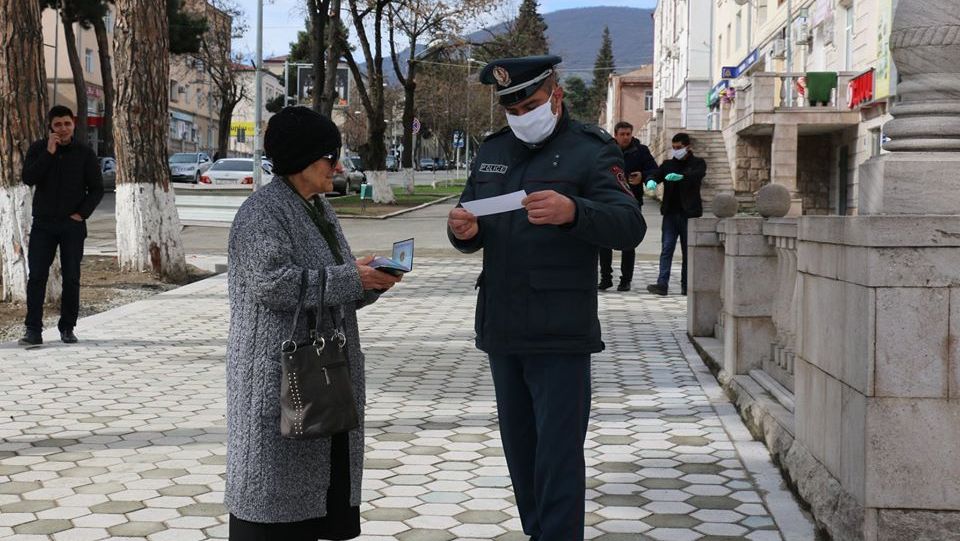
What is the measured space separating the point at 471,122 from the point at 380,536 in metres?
82.9

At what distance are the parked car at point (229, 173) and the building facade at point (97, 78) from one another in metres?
9.46

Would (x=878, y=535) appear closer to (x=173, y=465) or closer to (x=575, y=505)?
(x=575, y=505)

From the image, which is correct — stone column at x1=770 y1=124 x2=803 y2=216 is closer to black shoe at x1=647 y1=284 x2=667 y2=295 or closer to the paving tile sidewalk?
black shoe at x1=647 y1=284 x2=667 y2=295

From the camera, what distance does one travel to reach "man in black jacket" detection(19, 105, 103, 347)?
10.0 meters

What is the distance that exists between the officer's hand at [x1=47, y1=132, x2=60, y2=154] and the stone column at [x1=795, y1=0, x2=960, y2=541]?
7.36 m

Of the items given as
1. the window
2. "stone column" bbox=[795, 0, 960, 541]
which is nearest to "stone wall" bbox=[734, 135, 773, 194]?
the window

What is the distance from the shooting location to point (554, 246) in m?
3.99

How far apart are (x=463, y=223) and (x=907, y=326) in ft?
5.30

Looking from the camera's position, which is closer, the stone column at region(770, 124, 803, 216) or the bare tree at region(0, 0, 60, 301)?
the bare tree at region(0, 0, 60, 301)

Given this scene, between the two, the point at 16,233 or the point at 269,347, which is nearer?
the point at 269,347

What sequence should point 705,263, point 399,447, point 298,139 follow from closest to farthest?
1. point 298,139
2. point 399,447
3. point 705,263

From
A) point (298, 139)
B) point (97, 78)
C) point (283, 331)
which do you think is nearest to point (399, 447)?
point (283, 331)

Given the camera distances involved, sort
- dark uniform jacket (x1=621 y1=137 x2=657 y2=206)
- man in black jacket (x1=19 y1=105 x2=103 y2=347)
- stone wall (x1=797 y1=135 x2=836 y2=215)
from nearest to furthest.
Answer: man in black jacket (x1=19 y1=105 x2=103 y2=347) < dark uniform jacket (x1=621 y1=137 x2=657 y2=206) < stone wall (x1=797 y1=135 x2=836 y2=215)

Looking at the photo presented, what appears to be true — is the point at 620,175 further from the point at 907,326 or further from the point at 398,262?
the point at 907,326
